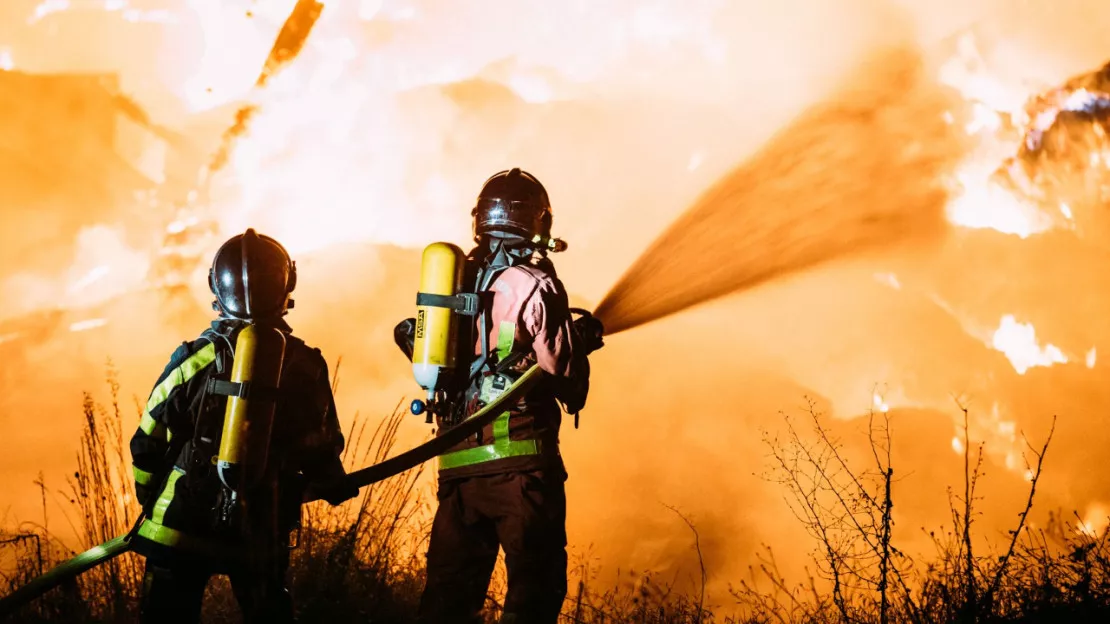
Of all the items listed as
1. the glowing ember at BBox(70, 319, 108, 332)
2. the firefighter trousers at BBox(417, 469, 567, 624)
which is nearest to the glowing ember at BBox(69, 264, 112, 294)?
the glowing ember at BBox(70, 319, 108, 332)

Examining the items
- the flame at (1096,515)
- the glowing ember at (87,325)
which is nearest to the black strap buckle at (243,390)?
the glowing ember at (87,325)

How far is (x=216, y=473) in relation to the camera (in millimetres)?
3684

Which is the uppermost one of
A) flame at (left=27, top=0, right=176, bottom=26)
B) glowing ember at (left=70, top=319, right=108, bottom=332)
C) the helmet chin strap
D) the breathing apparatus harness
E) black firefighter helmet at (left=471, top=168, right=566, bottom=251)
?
flame at (left=27, top=0, right=176, bottom=26)

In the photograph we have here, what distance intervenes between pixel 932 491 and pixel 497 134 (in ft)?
20.5

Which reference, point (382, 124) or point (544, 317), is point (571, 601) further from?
point (382, 124)

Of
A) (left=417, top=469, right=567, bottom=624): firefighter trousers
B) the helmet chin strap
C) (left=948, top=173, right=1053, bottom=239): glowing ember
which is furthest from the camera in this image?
(left=948, top=173, right=1053, bottom=239): glowing ember

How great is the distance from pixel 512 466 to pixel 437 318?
32.0 inches

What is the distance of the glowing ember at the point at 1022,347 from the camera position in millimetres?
9859

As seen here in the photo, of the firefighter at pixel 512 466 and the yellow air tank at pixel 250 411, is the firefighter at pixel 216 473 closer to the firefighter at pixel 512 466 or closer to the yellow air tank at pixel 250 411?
the yellow air tank at pixel 250 411

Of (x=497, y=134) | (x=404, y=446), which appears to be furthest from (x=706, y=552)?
(x=497, y=134)

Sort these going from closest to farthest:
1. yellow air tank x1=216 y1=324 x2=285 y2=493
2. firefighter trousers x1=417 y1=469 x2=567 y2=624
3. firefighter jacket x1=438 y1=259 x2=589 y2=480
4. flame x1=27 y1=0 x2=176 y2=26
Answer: yellow air tank x1=216 y1=324 x2=285 y2=493
firefighter trousers x1=417 y1=469 x2=567 y2=624
firefighter jacket x1=438 y1=259 x2=589 y2=480
flame x1=27 y1=0 x2=176 y2=26

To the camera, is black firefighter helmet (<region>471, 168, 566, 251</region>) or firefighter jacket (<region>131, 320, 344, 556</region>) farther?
black firefighter helmet (<region>471, 168, 566, 251</region>)

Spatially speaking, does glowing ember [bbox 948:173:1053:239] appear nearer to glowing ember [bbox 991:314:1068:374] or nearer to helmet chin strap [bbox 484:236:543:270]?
glowing ember [bbox 991:314:1068:374]

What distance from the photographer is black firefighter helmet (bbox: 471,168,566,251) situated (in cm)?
459
